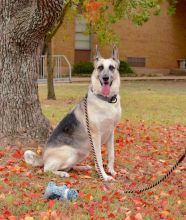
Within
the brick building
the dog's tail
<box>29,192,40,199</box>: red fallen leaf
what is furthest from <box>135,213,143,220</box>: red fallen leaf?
the brick building

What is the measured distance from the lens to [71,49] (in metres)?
30.7

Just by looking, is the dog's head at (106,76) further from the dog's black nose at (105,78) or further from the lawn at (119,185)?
the lawn at (119,185)

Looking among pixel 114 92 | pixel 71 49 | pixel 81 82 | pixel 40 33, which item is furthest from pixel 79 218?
pixel 71 49

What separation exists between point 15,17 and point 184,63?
1083 inches

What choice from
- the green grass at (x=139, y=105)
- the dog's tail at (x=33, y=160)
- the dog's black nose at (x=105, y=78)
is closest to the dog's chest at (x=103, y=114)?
the dog's black nose at (x=105, y=78)

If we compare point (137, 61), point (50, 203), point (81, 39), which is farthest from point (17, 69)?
point (137, 61)

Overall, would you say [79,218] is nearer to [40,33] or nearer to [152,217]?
[152,217]

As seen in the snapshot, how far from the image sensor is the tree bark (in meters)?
8.00

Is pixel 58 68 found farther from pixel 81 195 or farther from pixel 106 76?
pixel 81 195

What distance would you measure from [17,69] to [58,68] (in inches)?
741

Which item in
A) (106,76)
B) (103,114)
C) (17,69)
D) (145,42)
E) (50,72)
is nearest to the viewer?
(106,76)

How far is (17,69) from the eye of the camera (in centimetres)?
816

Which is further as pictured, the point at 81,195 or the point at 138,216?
the point at 81,195

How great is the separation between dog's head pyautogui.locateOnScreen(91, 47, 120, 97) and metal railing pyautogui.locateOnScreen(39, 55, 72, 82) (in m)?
17.9
